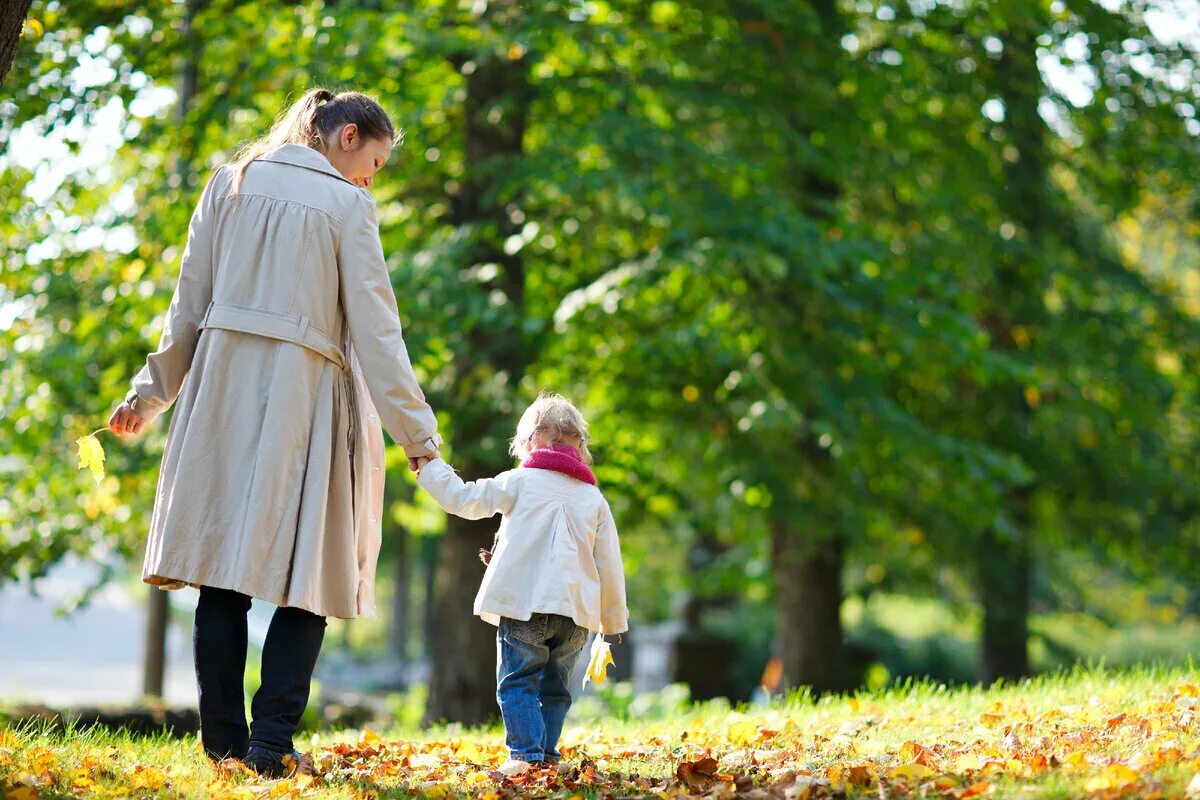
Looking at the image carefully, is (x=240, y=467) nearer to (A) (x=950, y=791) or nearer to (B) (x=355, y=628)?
(A) (x=950, y=791)

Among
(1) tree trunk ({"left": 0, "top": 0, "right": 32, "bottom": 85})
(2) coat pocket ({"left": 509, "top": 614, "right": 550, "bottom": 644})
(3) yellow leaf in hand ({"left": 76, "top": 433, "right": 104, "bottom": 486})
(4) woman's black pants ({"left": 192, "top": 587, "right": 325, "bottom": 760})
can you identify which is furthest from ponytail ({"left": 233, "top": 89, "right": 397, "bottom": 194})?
(2) coat pocket ({"left": 509, "top": 614, "right": 550, "bottom": 644})

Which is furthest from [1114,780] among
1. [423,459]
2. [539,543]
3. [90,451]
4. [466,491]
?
[90,451]

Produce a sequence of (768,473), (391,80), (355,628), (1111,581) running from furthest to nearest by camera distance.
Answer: (355,628) → (1111,581) → (768,473) → (391,80)

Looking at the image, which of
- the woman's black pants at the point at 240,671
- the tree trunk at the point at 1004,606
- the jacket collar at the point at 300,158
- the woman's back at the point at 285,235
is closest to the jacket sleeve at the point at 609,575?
the woman's black pants at the point at 240,671

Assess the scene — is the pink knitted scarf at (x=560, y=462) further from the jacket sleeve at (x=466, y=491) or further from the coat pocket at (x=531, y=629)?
the coat pocket at (x=531, y=629)

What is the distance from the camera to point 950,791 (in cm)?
352

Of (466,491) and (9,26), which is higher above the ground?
(9,26)

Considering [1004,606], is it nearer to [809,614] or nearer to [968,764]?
[809,614]

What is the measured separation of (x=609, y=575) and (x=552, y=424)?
58 cm

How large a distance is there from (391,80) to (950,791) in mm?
6408

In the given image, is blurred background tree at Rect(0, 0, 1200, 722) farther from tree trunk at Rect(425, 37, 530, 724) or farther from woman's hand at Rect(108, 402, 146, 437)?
woman's hand at Rect(108, 402, 146, 437)

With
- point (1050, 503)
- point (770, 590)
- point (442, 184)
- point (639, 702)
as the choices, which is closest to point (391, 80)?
point (442, 184)

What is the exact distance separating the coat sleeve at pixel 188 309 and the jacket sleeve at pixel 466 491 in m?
0.85

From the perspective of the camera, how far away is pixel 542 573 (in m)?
4.40
